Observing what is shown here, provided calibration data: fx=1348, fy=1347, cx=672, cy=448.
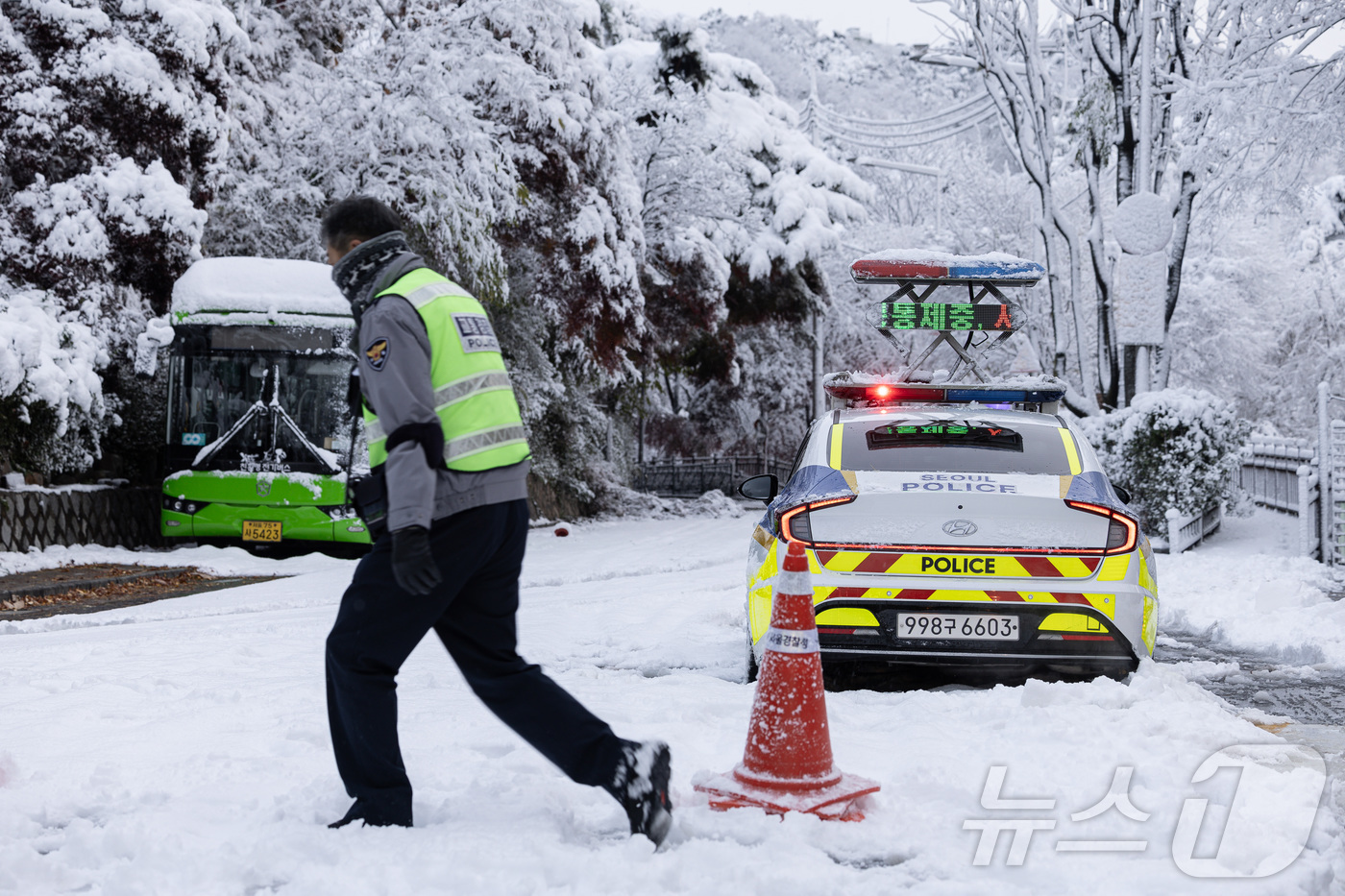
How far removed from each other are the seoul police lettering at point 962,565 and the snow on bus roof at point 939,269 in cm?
896

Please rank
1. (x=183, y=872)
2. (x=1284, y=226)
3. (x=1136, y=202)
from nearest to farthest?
(x=183, y=872) → (x=1136, y=202) → (x=1284, y=226)

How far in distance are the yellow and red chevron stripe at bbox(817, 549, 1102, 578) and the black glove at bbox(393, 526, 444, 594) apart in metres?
2.90

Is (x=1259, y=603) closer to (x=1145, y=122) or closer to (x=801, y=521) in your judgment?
(x=801, y=521)

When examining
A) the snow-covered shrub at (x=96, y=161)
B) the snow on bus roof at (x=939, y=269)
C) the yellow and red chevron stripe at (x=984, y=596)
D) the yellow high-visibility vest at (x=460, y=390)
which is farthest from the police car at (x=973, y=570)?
the snow-covered shrub at (x=96, y=161)

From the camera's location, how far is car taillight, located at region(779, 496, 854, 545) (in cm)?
629

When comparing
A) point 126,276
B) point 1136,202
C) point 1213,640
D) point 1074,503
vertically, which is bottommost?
point 1213,640

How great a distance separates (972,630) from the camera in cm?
613

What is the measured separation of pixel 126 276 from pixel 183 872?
14848mm

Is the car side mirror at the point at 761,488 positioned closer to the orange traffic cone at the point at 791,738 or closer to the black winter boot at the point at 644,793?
→ the orange traffic cone at the point at 791,738

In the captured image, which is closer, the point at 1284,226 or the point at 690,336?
the point at 690,336

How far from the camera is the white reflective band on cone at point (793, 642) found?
443 cm

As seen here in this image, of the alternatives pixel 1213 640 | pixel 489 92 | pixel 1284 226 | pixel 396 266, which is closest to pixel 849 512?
pixel 396 266

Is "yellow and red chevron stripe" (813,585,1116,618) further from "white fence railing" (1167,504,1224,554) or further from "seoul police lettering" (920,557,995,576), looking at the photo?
"white fence railing" (1167,504,1224,554)

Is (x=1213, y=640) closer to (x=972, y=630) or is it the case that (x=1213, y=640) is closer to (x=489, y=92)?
(x=972, y=630)
